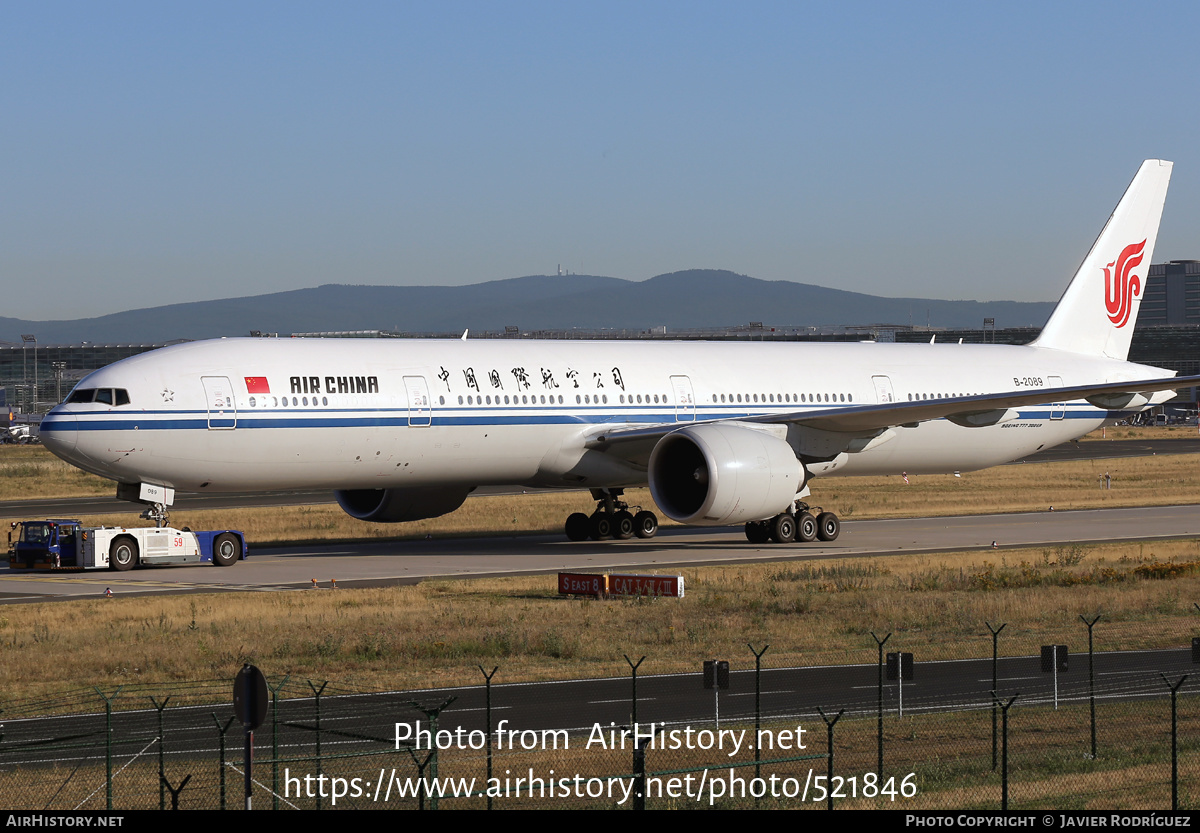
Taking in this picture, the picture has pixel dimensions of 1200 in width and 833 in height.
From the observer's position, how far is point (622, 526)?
46.2m

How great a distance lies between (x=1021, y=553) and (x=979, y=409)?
4.24m

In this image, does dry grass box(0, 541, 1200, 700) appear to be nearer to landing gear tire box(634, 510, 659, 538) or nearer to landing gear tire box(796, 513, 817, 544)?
landing gear tire box(796, 513, 817, 544)

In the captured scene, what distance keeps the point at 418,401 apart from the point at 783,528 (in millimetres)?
12450

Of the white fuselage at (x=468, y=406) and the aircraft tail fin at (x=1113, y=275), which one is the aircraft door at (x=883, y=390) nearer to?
the white fuselage at (x=468, y=406)

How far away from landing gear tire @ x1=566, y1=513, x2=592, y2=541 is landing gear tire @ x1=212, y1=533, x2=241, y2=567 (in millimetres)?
10865

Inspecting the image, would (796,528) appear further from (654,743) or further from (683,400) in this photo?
(654,743)

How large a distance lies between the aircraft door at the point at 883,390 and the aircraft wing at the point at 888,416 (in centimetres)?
360

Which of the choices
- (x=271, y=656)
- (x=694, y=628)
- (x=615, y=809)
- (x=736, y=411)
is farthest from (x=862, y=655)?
(x=736, y=411)

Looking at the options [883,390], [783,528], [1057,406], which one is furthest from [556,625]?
[1057,406]

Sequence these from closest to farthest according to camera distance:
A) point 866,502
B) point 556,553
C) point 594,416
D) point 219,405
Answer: point 219,405, point 556,553, point 594,416, point 866,502

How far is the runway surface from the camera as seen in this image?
35156 millimetres

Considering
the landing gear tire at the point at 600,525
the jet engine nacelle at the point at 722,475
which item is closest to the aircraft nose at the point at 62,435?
the jet engine nacelle at the point at 722,475

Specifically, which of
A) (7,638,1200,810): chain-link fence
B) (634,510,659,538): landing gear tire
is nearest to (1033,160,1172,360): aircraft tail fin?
(634,510,659,538): landing gear tire

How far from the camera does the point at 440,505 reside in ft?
144
